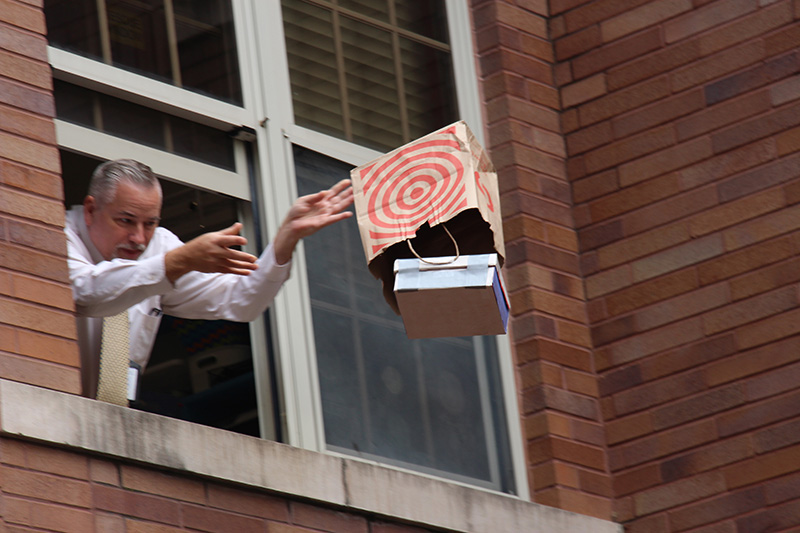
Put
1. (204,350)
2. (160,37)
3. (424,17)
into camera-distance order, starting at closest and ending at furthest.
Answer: (160,37)
(204,350)
(424,17)

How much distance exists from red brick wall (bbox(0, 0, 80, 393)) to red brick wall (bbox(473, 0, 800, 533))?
224 centimetres

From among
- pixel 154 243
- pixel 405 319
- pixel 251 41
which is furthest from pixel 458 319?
pixel 251 41

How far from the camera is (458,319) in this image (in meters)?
5.47

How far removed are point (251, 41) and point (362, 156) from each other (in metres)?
0.66

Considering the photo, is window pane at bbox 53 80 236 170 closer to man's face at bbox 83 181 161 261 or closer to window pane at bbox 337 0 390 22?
man's face at bbox 83 181 161 261

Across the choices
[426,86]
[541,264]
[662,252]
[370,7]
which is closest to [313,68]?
[370,7]

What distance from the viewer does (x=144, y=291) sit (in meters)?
5.35

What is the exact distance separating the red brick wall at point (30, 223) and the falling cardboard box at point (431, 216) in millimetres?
991

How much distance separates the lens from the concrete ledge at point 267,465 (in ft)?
16.5

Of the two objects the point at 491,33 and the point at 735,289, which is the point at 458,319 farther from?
the point at 491,33

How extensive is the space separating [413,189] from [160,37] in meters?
1.34

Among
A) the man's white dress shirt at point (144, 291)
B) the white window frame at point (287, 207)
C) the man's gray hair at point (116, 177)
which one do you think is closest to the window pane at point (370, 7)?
the white window frame at point (287, 207)

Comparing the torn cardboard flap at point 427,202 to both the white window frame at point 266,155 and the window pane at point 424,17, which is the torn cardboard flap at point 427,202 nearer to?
the white window frame at point 266,155

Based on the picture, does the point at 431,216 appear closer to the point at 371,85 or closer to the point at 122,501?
the point at 122,501
